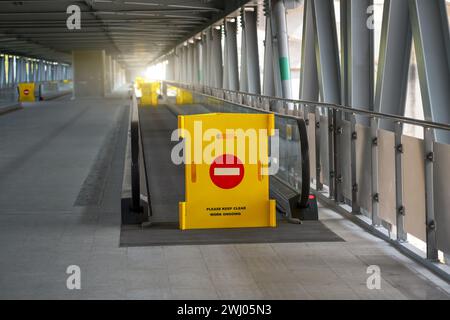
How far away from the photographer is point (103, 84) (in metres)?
60.2

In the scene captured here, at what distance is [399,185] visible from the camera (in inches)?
280

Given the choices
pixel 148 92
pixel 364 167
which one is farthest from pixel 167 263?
pixel 148 92

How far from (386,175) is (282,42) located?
41.3ft

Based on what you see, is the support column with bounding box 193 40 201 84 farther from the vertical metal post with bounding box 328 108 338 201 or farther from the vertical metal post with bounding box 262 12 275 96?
the vertical metal post with bounding box 328 108 338 201

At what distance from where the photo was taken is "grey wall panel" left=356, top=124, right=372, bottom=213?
8.23 meters

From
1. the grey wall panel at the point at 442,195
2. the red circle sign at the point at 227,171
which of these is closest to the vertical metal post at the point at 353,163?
the red circle sign at the point at 227,171

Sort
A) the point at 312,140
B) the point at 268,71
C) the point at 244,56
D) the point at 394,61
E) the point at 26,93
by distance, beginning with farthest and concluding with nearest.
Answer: the point at 26,93 → the point at 244,56 → the point at 268,71 → the point at 312,140 → the point at 394,61

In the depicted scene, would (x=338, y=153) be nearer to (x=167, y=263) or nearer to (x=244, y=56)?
(x=167, y=263)

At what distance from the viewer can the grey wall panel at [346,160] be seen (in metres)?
8.97

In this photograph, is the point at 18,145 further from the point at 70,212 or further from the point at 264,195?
the point at 264,195

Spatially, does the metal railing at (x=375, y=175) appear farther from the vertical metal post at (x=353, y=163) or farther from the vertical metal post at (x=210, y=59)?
the vertical metal post at (x=210, y=59)

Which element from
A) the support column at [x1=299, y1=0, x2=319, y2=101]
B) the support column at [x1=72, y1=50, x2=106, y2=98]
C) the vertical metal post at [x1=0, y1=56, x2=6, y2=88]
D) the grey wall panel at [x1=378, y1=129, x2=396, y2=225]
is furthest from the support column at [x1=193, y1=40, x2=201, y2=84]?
the grey wall panel at [x1=378, y1=129, x2=396, y2=225]
